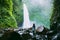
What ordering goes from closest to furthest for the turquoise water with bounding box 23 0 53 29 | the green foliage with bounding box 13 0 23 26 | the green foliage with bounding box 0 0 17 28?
the green foliage with bounding box 0 0 17 28, the green foliage with bounding box 13 0 23 26, the turquoise water with bounding box 23 0 53 29

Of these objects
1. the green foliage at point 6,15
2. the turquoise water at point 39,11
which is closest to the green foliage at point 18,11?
the green foliage at point 6,15

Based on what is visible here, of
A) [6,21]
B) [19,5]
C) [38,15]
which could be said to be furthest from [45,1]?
[6,21]

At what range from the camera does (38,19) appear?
127 feet

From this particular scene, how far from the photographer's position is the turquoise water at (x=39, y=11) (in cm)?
3794

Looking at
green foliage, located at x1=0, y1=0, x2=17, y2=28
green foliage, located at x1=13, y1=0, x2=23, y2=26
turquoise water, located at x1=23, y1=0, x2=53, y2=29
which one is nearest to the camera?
green foliage, located at x1=0, y1=0, x2=17, y2=28

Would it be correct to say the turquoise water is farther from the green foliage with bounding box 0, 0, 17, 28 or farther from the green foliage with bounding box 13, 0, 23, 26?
the green foliage with bounding box 0, 0, 17, 28

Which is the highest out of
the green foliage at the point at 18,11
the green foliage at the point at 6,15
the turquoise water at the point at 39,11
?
the turquoise water at the point at 39,11

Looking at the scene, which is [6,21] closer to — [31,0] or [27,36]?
[27,36]

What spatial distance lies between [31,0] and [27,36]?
29.2m

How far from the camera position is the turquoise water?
37.9 metres

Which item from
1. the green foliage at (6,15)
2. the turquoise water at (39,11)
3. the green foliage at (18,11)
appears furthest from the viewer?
the turquoise water at (39,11)

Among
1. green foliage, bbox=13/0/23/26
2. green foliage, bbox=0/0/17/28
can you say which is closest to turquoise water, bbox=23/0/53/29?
green foliage, bbox=13/0/23/26

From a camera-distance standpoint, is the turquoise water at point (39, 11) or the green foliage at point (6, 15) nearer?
the green foliage at point (6, 15)

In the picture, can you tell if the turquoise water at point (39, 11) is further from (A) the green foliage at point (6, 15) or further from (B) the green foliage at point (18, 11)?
(A) the green foliage at point (6, 15)
